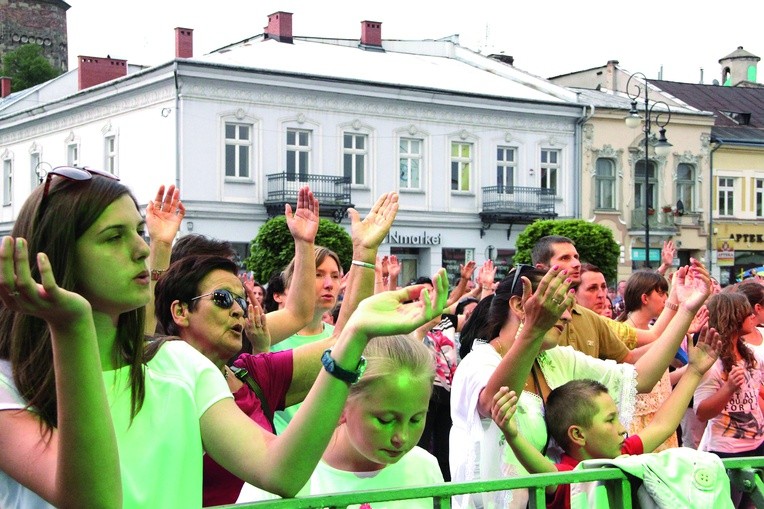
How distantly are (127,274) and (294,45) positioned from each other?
117 feet

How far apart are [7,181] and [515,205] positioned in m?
18.5

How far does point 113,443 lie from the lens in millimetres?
2090

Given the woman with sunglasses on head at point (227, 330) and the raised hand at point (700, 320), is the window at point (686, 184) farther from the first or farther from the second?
the woman with sunglasses on head at point (227, 330)

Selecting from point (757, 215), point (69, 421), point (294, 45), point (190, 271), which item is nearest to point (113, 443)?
point (69, 421)

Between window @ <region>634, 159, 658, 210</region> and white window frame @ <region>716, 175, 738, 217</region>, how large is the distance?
308 cm

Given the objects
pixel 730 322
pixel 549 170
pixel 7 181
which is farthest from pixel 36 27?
pixel 730 322

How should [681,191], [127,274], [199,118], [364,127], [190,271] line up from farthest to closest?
[681,191], [364,127], [199,118], [190,271], [127,274]

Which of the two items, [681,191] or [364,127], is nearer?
[364,127]

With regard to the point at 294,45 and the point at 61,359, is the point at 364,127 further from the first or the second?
the point at 61,359

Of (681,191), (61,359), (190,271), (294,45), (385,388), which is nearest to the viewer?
(61,359)

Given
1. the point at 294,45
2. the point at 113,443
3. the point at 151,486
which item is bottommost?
the point at 151,486

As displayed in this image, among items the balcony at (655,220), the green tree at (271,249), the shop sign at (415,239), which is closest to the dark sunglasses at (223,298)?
the green tree at (271,249)

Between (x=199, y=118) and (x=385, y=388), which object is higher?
(x=199, y=118)

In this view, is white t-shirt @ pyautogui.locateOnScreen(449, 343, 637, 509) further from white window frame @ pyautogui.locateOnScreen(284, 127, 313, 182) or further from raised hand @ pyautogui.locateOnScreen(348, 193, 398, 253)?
white window frame @ pyautogui.locateOnScreen(284, 127, 313, 182)
